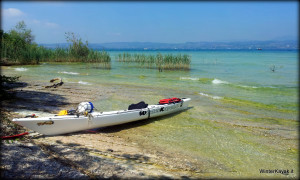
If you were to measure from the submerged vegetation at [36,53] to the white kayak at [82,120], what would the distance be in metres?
22.1

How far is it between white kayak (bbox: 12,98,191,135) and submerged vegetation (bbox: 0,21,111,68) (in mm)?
22054

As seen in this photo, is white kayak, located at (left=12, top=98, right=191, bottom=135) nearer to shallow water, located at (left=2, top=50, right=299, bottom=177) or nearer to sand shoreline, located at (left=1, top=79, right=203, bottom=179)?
sand shoreline, located at (left=1, top=79, right=203, bottom=179)

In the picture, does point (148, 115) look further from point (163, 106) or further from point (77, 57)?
point (77, 57)

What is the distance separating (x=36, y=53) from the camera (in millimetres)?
30141

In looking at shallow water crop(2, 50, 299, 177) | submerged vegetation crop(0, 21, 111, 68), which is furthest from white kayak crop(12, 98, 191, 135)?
submerged vegetation crop(0, 21, 111, 68)

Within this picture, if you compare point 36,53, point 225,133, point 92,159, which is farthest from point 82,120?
point 36,53

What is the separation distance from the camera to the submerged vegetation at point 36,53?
2762 centimetres

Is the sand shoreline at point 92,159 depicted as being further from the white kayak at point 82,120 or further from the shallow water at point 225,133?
the shallow water at point 225,133

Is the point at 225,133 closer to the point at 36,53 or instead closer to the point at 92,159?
the point at 92,159

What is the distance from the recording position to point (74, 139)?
253 inches

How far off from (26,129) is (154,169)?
13.8ft

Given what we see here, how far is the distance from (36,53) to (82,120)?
27.6 metres

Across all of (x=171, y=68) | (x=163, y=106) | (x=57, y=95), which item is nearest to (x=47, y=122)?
(x=163, y=106)

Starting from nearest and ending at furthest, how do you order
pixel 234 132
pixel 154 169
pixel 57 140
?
pixel 154 169 → pixel 57 140 → pixel 234 132
